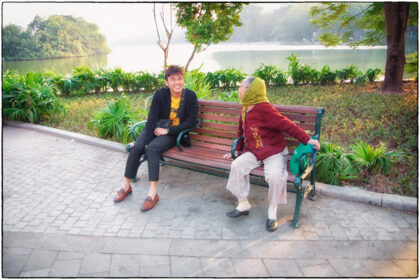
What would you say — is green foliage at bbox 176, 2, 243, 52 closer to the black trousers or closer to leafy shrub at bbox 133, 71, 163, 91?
leafy shrub at bbox 133, 71, 163, 91

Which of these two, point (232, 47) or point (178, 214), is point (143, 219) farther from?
point (232, 47)

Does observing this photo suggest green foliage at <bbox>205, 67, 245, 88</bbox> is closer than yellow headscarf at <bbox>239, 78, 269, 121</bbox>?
No

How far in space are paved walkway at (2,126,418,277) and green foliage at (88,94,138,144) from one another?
1.48m

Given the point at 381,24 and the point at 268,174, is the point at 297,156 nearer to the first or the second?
the point at 268,174

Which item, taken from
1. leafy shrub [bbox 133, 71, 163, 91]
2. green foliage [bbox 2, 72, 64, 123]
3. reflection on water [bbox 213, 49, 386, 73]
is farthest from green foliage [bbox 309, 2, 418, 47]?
green foliage [bbox 2, 72, 64, 123]

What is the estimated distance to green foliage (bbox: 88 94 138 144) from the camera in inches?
214

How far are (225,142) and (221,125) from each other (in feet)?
0.73

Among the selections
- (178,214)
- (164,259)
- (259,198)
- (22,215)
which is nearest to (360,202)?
(259,198)

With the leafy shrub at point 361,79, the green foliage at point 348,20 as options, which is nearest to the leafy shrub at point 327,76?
the leafy shrub at point 361,79

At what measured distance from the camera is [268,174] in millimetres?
2979

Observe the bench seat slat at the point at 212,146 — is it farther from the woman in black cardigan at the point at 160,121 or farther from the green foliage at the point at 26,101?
the green foliage at the point at 26,101

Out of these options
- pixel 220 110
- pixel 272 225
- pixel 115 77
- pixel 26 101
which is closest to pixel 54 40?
pixel 115 77

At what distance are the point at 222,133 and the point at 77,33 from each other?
42830mm

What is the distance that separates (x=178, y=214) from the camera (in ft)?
10.7
